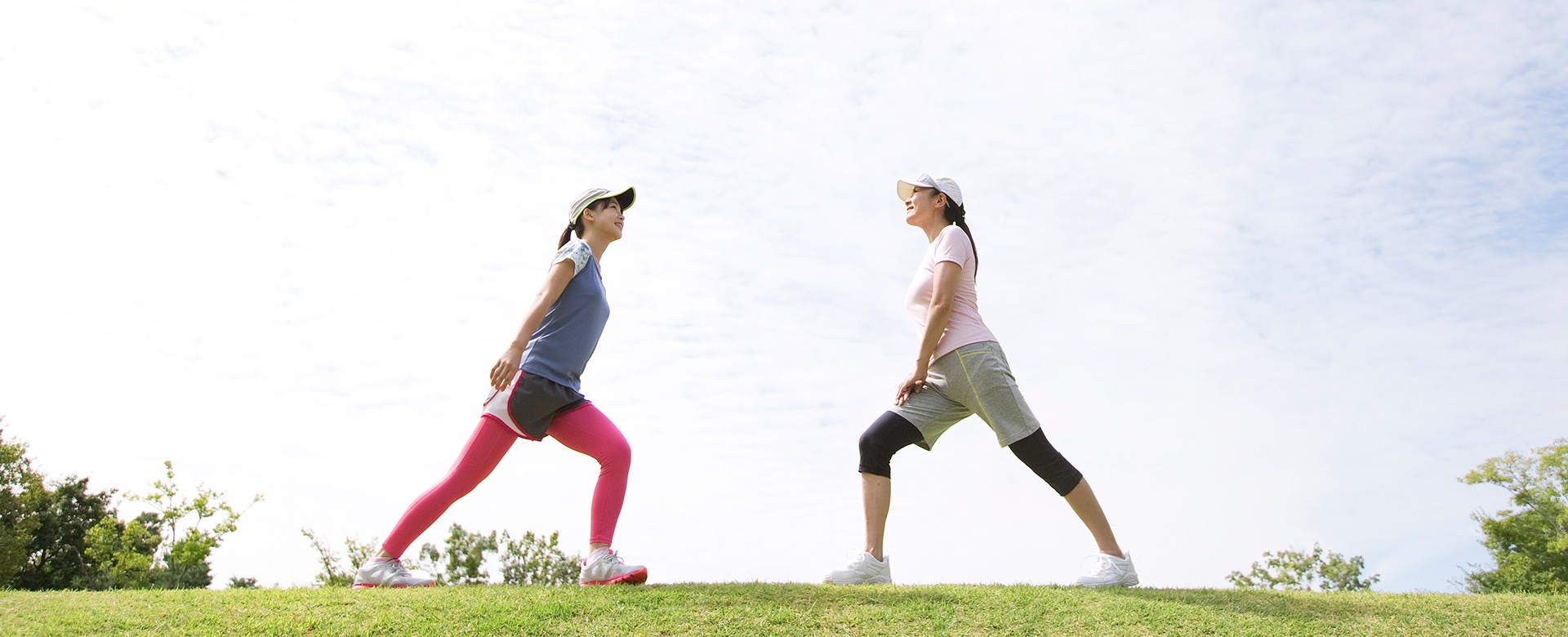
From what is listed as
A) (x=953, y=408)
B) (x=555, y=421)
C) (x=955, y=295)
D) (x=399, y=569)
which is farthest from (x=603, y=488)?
(x=955, y=295)

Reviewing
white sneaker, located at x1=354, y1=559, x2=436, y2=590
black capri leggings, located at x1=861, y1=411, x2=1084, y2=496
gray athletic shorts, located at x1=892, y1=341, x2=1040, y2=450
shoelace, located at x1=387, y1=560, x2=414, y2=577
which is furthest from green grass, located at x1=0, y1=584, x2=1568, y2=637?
gray athletic shorts, located at x1=892, y1=341, x2=1040, y2=450

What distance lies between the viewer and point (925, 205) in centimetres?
707

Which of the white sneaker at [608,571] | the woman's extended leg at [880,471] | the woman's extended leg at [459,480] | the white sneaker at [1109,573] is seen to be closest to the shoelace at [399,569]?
the woman's extended leg at [459,480]

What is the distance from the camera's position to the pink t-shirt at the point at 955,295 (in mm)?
6598

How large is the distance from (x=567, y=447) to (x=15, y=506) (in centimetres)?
3001

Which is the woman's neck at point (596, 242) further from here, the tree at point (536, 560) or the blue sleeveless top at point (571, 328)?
the tree at point (536, 560)

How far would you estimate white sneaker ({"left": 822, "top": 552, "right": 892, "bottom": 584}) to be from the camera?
21.7 feet

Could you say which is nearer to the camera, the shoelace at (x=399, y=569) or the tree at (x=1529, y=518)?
the shoelace at (x=399, y=569)

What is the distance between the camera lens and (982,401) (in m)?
6.53

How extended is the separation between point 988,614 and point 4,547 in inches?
1186

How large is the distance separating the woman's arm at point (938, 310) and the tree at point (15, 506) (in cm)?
2946

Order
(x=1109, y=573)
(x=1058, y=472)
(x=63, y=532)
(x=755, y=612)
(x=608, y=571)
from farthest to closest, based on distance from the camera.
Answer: (x=63, y=532) → (x=1109, y=573) → (x=1058, y=472) → (x=608, y=571) → (x=755, y=612)

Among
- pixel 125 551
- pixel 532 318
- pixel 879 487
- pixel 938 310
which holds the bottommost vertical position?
pixel 125 551

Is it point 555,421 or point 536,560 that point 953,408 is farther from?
point 536,560
